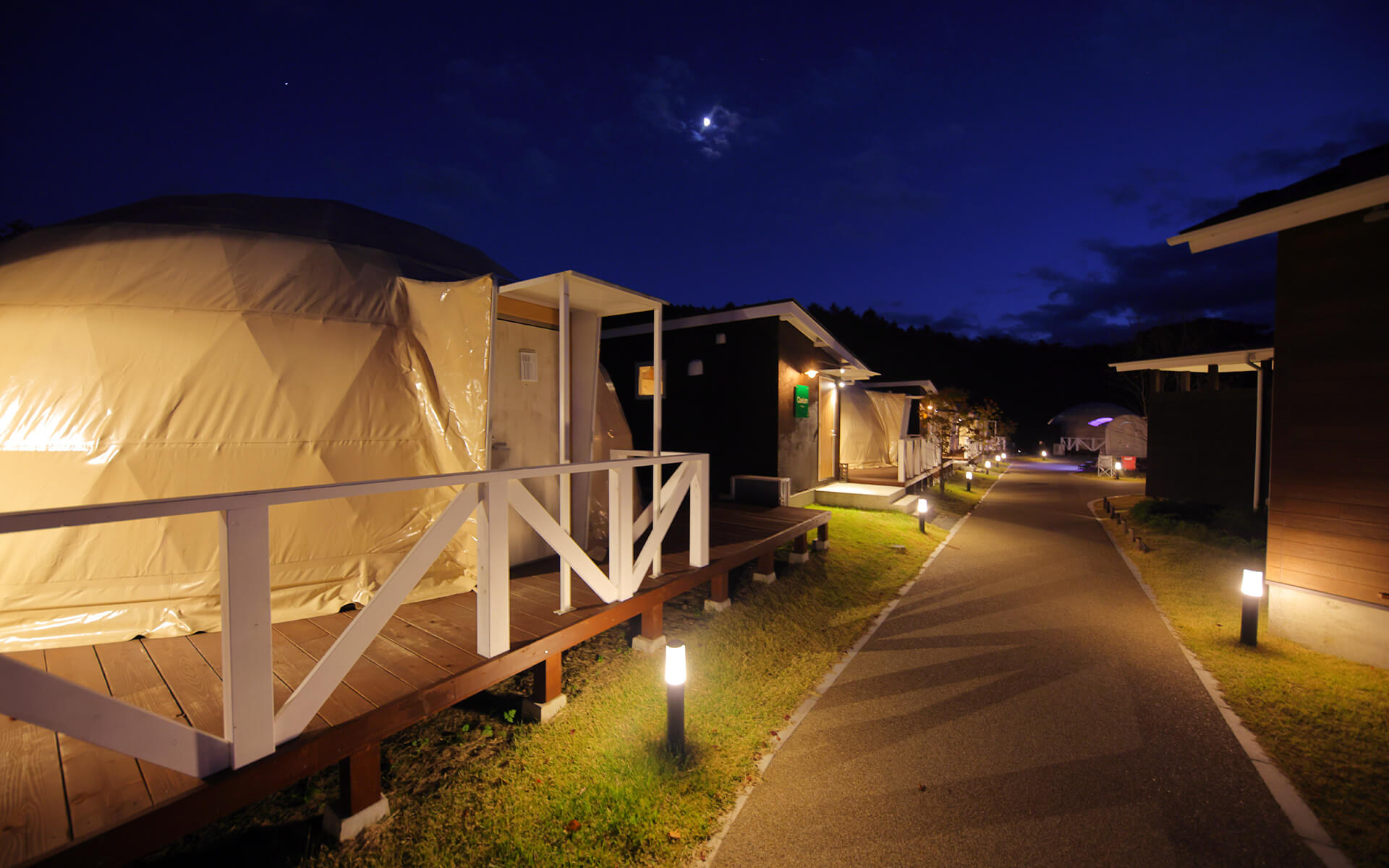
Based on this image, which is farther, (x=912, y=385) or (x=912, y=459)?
(x=912, y=385)

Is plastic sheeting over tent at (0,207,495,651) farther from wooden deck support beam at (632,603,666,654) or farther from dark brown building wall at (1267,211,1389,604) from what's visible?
dark brown building wall at (1267,211,1389,604)

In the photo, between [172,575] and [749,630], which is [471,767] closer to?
[172,575]

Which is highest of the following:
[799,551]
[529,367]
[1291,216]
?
[1291,216]

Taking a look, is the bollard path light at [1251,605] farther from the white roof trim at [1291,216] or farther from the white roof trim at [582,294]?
the white roof trim at [582,294]

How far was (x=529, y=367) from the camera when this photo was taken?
18.4 feet

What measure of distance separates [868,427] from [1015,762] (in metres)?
17.0

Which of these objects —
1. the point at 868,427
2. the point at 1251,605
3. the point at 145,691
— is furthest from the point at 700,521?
the point at 868,427

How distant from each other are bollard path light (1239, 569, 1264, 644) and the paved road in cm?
59

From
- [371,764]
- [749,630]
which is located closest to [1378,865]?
[749,630]

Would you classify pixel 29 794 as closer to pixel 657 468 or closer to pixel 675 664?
pixel 675 664

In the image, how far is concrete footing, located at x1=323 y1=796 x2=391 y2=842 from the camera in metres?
2.81

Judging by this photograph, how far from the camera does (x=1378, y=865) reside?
269 cm

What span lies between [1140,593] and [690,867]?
721cm

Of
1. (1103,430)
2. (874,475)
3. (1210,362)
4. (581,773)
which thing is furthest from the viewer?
(1103,430)
